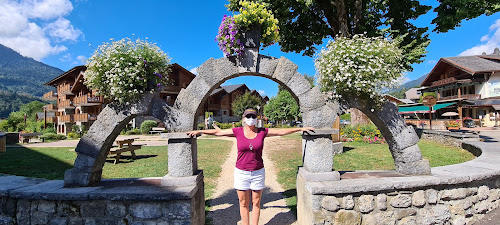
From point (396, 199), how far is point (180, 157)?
340 centimetres

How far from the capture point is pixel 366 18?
39.2 feet

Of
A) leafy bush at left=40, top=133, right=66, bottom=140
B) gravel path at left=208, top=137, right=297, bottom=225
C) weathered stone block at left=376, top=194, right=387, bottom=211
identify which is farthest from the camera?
leafy bush at left=40, top=133, right=66, bottom=140

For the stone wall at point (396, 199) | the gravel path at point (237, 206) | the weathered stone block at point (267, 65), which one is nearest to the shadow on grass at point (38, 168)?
the gravel path at point (237, 206)

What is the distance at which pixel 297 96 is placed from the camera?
12.8ft

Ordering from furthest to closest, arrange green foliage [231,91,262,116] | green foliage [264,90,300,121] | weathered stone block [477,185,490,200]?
1. green foliage [231,91,262,116]
2. green foliage [264,90,300,121]
3. weathered stone block [477,185,490,200]

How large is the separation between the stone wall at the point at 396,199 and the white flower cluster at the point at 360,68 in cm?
139

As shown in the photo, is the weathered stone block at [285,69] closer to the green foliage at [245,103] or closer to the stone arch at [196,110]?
the stone arch at [196,110]

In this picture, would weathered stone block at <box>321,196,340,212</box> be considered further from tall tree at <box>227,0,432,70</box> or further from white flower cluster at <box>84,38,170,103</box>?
tall tree at <box>227,0,432,70</box>

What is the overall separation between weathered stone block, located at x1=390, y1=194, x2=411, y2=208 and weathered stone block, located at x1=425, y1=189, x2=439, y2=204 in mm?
342

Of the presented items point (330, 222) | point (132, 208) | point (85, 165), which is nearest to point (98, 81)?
point (85, 165)

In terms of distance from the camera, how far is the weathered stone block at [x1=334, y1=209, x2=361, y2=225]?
3.54m

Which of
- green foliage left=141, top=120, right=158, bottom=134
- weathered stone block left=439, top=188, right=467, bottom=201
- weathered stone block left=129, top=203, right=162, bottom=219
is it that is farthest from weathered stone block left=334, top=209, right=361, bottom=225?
green foliage left=141, top=120, right=158, bottom=134

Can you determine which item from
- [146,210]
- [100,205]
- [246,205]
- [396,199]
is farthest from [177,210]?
[396,199]

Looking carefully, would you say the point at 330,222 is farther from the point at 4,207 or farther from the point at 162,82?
the point at 4,207
